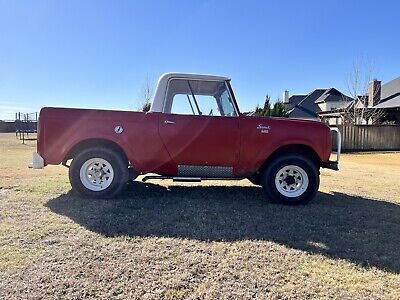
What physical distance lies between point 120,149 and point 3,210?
1.87 metres

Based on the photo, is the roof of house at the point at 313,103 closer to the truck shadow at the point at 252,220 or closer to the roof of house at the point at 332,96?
the roof of house at the point at 332,96

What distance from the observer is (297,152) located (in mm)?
5840

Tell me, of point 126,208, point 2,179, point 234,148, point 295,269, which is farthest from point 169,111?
point 2,179

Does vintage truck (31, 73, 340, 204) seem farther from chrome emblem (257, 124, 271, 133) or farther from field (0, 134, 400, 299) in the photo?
field (0, 134, 400, 299)

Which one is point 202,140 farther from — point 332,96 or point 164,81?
point 332,96

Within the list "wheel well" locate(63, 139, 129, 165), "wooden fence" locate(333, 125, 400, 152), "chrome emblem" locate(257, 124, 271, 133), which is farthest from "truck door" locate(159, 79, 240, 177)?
"wooden fence" locate(333, 125, 400, 152)

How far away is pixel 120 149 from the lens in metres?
5.66

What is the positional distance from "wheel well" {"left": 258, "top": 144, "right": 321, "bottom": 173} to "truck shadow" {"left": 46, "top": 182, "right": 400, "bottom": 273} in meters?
0.71

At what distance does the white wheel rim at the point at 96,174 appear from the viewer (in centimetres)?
559

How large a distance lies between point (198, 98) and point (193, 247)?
2945mm

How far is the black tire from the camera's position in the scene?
221 inches

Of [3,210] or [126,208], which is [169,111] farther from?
[3,210]

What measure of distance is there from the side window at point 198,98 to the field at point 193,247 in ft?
4.88

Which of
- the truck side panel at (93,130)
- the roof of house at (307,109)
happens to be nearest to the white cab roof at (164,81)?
the truck side panel at (93,130)
